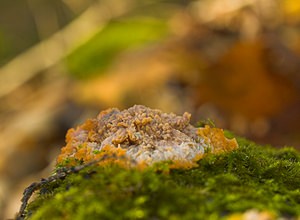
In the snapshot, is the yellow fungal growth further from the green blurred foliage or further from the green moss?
the green blurred foliage

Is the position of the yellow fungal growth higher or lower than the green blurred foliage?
lower

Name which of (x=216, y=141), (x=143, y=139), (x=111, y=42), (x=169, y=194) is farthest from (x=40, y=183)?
(x=111, y=42)

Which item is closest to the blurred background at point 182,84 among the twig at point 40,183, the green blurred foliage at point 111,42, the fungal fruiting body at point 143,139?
the green blurred foliage at point 111,42

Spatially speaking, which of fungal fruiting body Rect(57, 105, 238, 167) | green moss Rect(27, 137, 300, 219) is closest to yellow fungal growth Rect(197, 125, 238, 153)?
fungal fruiting body Rect(57, 105, 238, 167)

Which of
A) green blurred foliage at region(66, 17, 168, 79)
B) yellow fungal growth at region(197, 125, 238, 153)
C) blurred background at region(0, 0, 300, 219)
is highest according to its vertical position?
green blurred foliage at region(66, 17, 168, 79)

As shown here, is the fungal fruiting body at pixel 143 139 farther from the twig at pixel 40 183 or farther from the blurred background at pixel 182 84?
the blurred background at pixel 182 84

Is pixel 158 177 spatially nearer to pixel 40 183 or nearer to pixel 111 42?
pixel 40 183

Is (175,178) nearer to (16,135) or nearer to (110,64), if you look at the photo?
(16,135)
